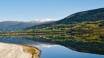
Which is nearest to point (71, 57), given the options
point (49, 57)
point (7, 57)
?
point (49, 57)


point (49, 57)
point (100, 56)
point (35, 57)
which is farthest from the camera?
point (100, 56)

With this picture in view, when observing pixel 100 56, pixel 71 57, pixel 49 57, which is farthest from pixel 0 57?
pixel 100 56

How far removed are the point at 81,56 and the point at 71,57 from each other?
4.29m

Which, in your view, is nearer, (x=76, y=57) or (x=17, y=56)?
(x=17, y=56)

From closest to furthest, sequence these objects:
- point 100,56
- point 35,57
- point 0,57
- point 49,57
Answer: point 0,57
point 35,57
point 49,57
point 100,56

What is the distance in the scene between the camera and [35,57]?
6050cm

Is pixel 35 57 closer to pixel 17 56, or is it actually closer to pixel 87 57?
pixel 17 56

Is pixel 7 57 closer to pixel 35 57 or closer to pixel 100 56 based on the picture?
pixel 35 57

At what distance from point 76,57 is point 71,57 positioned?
1.30 m

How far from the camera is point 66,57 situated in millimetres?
71812

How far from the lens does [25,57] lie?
5659cm

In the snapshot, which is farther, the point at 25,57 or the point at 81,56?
the point at 81,56

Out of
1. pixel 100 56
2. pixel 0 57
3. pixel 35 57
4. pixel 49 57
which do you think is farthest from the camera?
pixel 100 56

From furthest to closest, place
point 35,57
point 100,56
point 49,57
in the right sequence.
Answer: point 100,56, point 49,57, point 35,57
